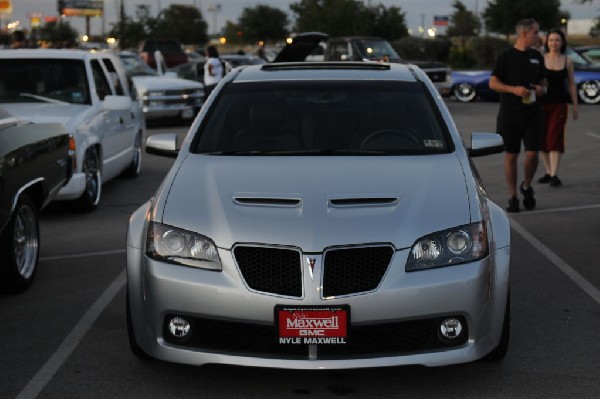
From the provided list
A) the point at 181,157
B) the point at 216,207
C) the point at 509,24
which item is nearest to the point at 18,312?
the point at 181,157

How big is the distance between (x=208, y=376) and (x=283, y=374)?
1.25 feet

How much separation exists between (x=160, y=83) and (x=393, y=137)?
18292 mm

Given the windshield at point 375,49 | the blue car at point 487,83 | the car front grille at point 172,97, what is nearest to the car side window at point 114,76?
the car front grille at point 172,97

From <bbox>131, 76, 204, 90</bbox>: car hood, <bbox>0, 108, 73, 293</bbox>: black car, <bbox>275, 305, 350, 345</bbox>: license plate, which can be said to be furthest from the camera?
<bbox>131, 76, 204, 90</bbox>: car hood

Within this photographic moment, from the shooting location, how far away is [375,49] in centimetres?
3034

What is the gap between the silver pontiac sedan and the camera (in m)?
5.06

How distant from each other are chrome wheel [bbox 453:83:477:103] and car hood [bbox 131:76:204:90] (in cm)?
930

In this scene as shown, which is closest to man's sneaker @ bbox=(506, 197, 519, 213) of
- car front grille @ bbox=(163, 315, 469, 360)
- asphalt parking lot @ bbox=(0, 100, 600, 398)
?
asphalt parking lot @ bbox=(0, 100, 600, 398)

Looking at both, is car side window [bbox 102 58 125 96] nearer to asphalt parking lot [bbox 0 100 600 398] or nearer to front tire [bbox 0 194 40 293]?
asphalt parking lot [bbox 0 100 600 398]

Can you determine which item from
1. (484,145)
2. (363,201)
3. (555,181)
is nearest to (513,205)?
(555,181)

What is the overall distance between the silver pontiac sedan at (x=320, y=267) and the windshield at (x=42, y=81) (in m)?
6.23

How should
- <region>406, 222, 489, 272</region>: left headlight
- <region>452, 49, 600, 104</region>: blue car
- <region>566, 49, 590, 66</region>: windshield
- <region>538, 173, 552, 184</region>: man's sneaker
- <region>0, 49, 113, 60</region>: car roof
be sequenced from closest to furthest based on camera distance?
<region>406, 222, 489, 272</region>: left headlight < <region>0, 49, 113, 60</region>: car roof < <region>538, 173, 552, 184</region>: man's sneaker < <region>452, 49, 600, 104</region>: blue car < <region>566, 49, 590, 66</region>: windshield

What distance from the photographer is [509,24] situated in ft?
227

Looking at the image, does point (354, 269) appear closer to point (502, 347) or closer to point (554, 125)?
point (502, 347)
